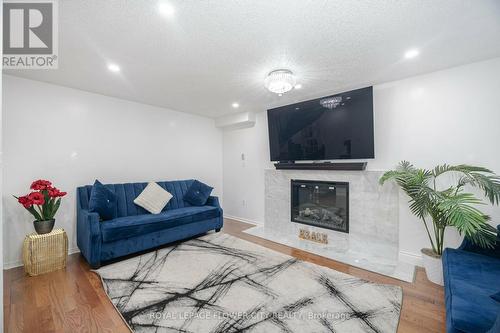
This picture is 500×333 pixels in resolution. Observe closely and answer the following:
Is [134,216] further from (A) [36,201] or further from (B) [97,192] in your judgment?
(A) [36,201]

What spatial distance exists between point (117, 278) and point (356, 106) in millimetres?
3665

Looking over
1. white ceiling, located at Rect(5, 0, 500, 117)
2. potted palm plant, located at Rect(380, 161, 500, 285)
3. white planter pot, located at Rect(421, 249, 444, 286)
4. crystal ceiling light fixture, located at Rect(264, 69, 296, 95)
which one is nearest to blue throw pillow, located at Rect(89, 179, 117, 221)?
white ceiling, located at Rect(5, 0, 500, 117)

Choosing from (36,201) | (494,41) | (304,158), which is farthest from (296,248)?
(36,201)

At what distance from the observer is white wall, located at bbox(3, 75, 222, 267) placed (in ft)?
9.07

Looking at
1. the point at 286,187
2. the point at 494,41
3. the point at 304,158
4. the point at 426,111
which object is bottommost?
the point at 286,187

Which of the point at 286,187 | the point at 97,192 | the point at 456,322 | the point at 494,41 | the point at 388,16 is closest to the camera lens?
the point at 456,322

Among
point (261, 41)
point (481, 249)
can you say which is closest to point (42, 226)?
point (261, 41)

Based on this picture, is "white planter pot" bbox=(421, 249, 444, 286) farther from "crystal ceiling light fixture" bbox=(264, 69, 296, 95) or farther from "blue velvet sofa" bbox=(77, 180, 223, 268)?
"blue velvet sofa" bbox=(77, 180, 223, 268)

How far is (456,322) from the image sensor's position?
1.20 metres

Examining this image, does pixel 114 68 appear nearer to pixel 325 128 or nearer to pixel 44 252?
pixel 44 252

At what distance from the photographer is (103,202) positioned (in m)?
2.91

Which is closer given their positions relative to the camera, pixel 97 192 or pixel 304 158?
pixel 97 192

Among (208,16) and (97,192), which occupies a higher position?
(208,16)

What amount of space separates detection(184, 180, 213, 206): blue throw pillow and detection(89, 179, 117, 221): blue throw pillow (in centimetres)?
125
